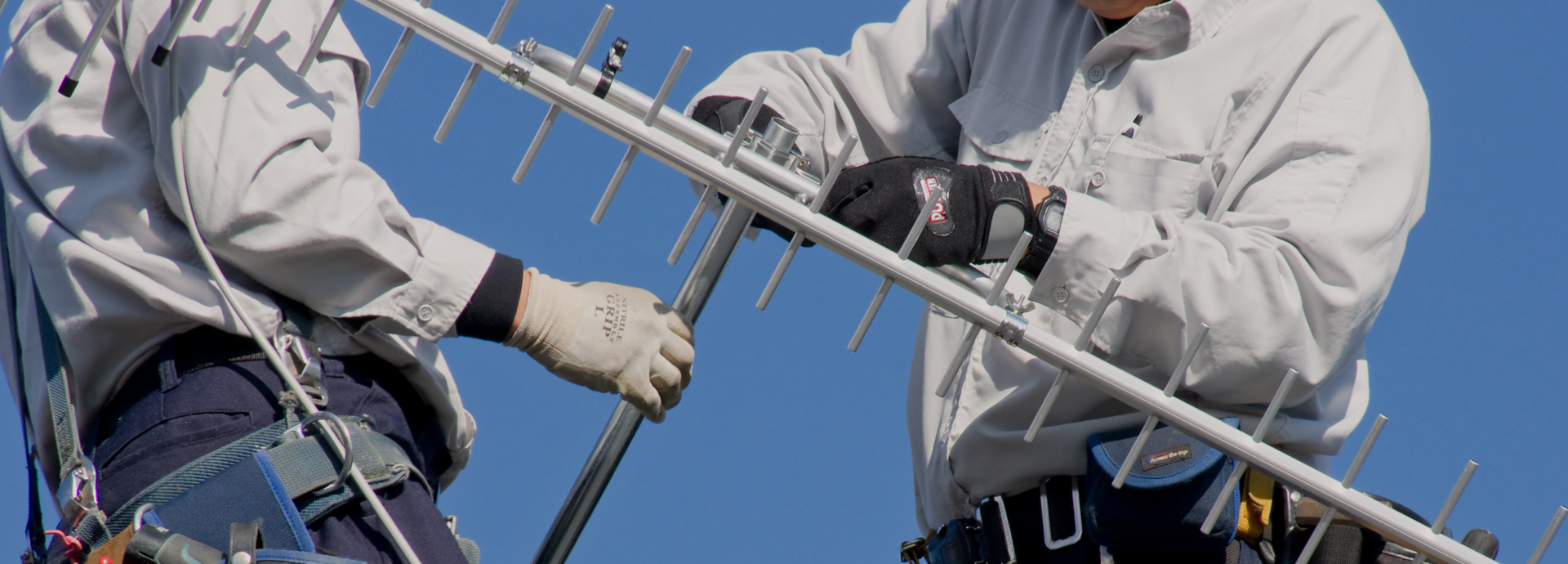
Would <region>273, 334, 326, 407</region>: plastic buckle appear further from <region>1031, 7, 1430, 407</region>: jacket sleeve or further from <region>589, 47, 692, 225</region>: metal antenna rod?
<region>1031, 7, 1430, 407</region>: jacket sleeve

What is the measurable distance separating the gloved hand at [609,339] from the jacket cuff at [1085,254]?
0.77 meters

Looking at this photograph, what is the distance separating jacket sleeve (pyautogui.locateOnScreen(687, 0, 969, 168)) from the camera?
12.2 feet

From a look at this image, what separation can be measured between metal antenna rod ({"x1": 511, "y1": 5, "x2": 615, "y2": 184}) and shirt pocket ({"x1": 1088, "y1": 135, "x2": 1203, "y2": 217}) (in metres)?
1.27

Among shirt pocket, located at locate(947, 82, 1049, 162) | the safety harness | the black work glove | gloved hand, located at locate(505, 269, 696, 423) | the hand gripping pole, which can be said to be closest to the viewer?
the safety harness

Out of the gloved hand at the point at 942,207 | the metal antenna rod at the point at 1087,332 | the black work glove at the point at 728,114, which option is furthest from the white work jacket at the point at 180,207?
the metal antenna rod at the point at 1087,332

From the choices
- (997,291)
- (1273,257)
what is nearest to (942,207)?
(997,291)

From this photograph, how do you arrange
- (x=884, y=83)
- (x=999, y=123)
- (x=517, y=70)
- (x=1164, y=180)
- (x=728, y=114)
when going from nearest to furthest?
(x=517, y=70)
(x=1164, y=180)
(x=728, y=114)
(x=999, y=123)
(x=884, y=83)

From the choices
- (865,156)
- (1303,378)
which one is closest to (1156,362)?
(1303,378)

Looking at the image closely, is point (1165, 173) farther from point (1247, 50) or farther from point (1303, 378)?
point (1303, 378)

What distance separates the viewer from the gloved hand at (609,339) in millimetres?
2697

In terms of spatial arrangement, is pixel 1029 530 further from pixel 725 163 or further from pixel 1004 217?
pixel 725 163

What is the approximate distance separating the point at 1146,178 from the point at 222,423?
199 centimetres

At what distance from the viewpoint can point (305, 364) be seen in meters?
2.46

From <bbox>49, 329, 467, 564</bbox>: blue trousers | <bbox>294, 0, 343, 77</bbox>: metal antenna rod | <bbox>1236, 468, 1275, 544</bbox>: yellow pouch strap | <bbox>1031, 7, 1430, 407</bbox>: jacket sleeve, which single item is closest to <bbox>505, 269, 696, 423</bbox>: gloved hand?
<bbox>49, 329, 467, 564</bbox>: blue trousers
